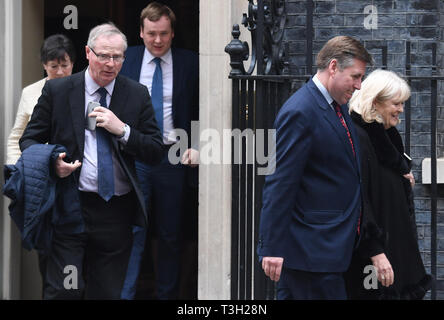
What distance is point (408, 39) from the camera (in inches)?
305

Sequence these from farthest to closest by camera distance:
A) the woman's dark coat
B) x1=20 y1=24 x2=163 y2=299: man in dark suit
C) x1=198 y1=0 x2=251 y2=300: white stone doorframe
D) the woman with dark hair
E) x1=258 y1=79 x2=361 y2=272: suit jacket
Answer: x1=198 y1=0 x2=251 y2=300: white stone doorframe
the woman with dark hair
x1=20 y1=24 x2=163 y2=299: man in dark suit
the woman's dark coat
x1=258 y1=79 x2=361 y2=272: suit jacket

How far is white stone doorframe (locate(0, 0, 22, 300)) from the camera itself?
738 cm

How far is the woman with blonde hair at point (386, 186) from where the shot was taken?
5.38 m

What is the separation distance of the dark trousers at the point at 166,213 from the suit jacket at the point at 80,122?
1.01 m

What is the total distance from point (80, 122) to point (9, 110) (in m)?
1.70

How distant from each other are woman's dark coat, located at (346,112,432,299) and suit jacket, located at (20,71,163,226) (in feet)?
3.98

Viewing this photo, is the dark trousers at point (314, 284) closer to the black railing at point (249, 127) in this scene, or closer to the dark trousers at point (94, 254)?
the black railing at point (249, 127)

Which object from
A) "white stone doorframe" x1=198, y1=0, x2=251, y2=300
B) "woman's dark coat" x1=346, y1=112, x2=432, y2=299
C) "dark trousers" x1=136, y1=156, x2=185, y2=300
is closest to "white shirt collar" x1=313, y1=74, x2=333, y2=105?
"woman's dark coat" x1=346, y1=112, x2=432, y2=299

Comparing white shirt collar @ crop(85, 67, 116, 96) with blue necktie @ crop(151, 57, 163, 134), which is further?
blue necktie @ crop(151, 57, 163, 134)

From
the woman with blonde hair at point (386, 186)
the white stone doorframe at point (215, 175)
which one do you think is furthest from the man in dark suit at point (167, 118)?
the woman with blonde hair at point (386, 186)

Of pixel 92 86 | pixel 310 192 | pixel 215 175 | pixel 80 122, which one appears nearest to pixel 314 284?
pixel 310 192

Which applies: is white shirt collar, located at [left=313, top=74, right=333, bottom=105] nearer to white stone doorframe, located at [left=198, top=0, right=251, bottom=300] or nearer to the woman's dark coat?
the woman's dark coat
